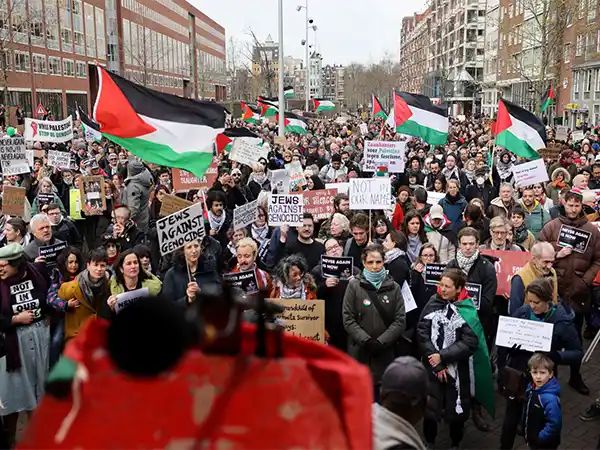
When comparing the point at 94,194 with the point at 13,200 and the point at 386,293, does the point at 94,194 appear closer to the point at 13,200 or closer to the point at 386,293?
the point at 13,200

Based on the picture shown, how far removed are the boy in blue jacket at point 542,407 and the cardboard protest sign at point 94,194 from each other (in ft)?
26.2

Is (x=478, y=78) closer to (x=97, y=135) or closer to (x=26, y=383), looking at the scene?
(x=97, y=135)

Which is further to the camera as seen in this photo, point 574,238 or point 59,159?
point 59,159

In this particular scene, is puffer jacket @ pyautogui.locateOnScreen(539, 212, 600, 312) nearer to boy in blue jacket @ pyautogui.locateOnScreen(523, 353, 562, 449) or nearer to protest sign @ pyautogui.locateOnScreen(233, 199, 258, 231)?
boy in blue jacket @ pyautogui.locateOnScreen(523, 353, 562, 449)

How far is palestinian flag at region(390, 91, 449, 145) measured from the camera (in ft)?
48.1

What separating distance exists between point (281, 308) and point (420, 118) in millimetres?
13810

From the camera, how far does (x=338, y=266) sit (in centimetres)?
626

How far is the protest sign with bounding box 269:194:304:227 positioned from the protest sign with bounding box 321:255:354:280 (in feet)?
4.97

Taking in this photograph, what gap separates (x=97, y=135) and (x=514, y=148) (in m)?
11.7

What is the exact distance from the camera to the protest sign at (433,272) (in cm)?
629

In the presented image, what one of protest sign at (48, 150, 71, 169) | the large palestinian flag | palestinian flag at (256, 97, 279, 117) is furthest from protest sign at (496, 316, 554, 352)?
palestinian flag at (256, 97, 279, 117)

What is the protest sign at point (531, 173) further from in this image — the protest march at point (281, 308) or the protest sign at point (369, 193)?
the protest sign at point (369, 193)

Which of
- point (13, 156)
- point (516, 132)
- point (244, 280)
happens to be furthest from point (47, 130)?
point (244, 280)

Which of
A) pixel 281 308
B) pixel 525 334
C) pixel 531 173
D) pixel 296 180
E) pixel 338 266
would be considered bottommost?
pixel 525 334
